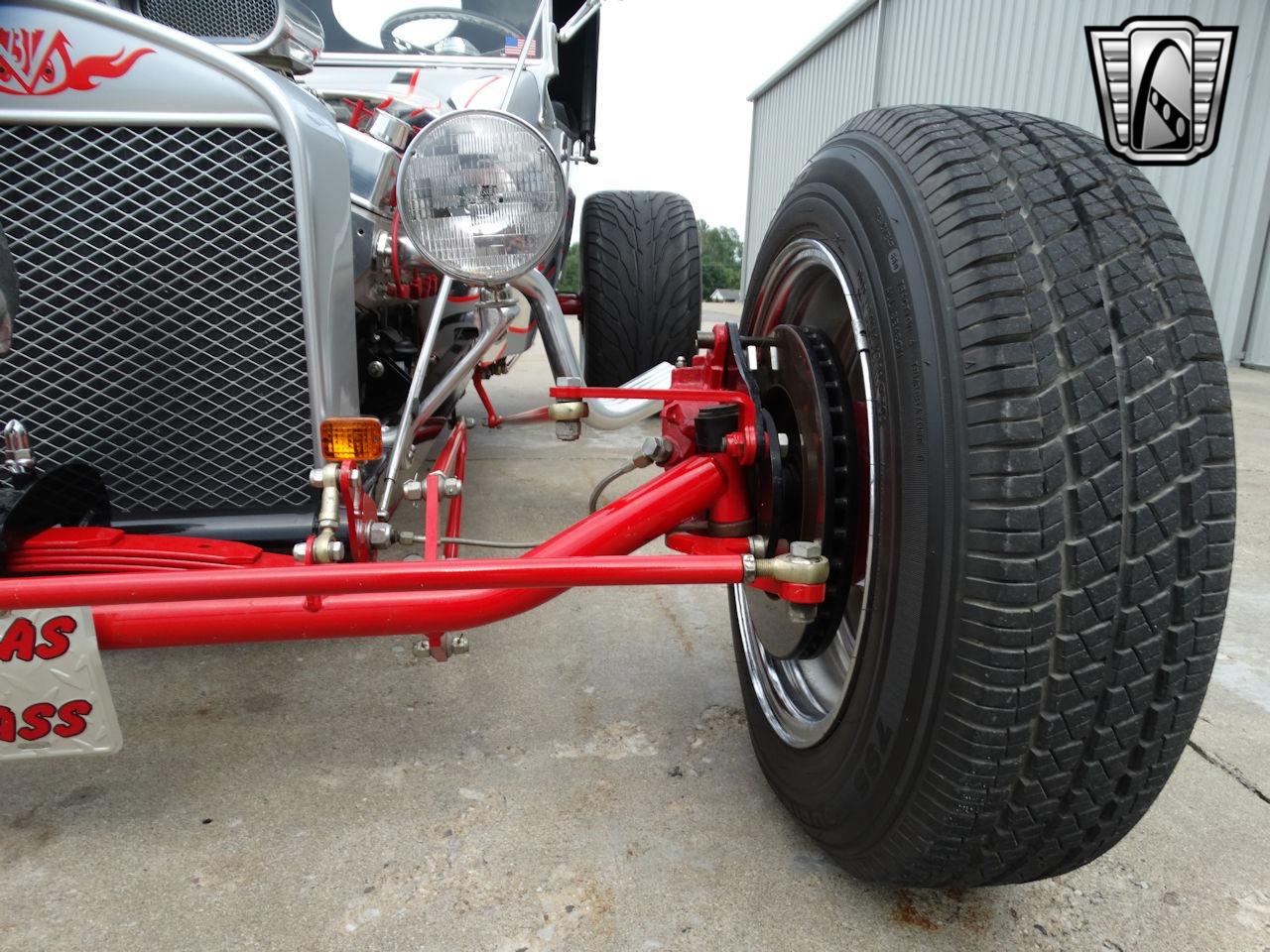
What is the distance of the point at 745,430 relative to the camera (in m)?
1.44

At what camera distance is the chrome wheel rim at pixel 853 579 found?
4.29 ft

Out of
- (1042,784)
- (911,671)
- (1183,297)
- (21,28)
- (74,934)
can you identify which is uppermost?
(21,28)

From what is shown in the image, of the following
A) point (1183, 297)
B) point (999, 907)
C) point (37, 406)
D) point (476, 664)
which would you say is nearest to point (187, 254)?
point (37, 406)

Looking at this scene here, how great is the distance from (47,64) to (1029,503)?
171 cm

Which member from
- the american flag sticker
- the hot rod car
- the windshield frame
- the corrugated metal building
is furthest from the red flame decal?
the corrugated metal building

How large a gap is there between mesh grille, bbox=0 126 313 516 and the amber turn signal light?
0.25 m

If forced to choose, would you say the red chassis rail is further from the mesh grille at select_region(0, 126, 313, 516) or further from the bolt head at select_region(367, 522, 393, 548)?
the mesh grille at select_region(0, 126, 313, 516)

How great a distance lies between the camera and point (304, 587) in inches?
43.5

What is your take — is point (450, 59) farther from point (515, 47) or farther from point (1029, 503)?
point (1029, 503)

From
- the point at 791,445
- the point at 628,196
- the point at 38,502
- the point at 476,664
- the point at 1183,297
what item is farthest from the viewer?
the point at 628,196

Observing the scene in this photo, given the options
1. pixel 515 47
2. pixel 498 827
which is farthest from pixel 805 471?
pixel 515 47

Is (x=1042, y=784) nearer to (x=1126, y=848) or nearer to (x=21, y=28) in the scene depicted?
(x=1126, y=848)

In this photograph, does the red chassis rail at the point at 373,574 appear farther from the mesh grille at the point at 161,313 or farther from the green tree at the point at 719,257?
the green tree at the point at 719,257

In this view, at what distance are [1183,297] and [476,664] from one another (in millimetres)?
1643
